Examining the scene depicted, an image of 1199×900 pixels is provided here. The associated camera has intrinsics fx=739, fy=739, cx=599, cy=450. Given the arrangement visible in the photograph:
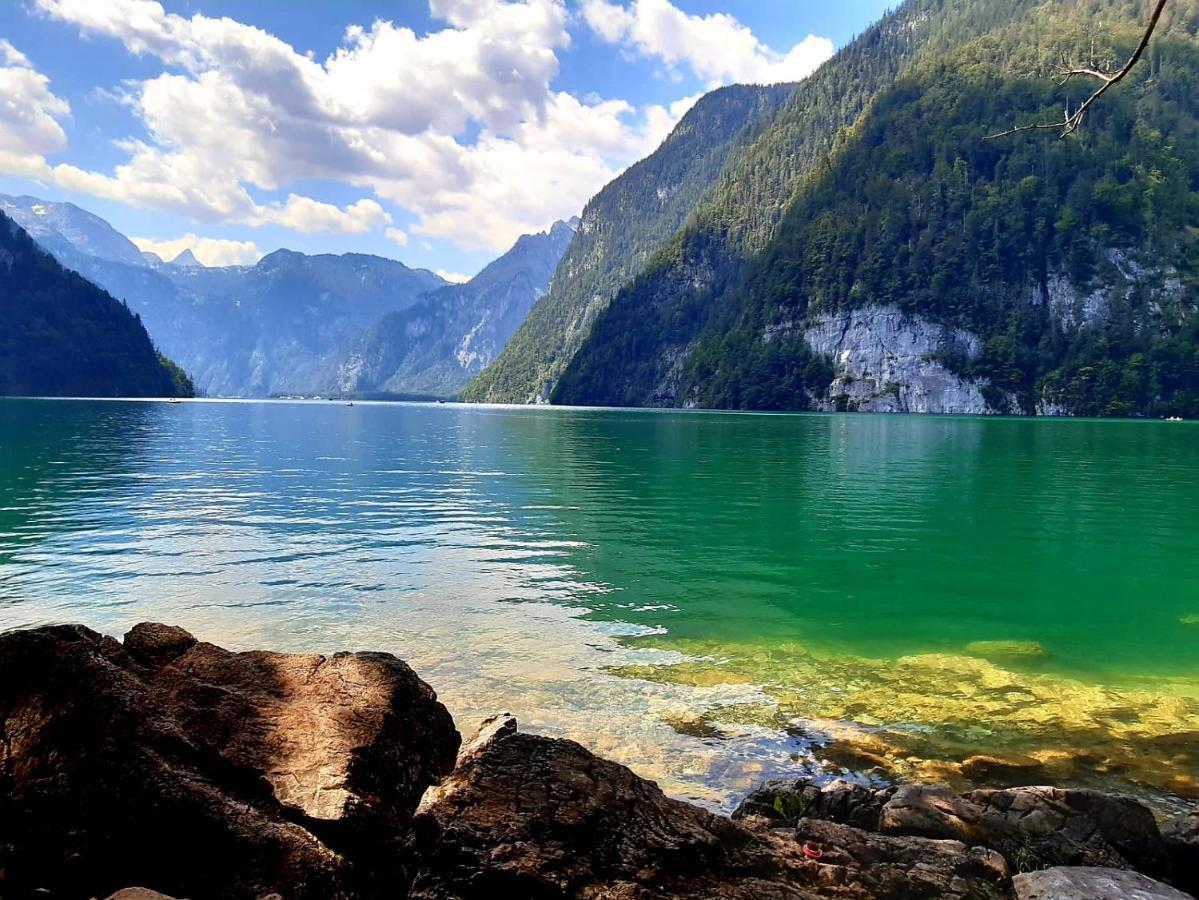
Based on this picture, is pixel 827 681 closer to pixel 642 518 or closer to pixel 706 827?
pixel 706 827

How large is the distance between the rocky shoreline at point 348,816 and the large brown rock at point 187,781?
0.05ft

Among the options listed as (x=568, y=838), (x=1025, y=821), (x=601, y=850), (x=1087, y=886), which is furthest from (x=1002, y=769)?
(x=568, y=838)

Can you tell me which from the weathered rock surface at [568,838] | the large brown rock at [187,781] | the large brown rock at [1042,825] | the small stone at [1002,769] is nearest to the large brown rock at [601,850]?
the weathered rock surface at [568,838]

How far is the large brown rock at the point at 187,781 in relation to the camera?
5016 millimetres

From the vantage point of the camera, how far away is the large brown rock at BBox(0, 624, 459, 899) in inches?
197

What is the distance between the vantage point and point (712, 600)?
20.8 m

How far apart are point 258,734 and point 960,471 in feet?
195

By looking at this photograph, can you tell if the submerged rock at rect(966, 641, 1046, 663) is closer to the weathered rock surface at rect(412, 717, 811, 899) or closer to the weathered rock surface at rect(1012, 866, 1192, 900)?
the weathered rock surface at rect(1012, 866, 1192, 900)

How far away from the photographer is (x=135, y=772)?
531 cm

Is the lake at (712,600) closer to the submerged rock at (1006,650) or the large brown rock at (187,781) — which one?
→ the submerged rock at (1006,650)

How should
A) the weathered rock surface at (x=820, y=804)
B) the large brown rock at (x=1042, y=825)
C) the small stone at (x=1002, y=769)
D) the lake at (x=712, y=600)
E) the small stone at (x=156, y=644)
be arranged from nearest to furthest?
the large brown rock at (x=1042, y=825)
the small stone at (x=156, y=644)
the weathered rock surface at (x=820, y=804)
the small stone at (x=1002, y=769)
the lake at (x=712, y=600)

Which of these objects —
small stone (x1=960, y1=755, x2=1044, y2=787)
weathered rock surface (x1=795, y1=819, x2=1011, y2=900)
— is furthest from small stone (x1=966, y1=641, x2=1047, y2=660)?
weathered rock surface (x1=795, y1=819, x2=1011, y2=900)

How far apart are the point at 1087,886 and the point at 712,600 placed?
1460cm

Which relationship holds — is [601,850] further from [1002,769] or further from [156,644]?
[1002,769]
